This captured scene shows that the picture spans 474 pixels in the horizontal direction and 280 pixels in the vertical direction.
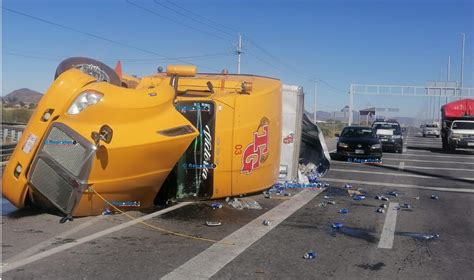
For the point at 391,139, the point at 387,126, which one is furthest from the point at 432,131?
the point at 391,139

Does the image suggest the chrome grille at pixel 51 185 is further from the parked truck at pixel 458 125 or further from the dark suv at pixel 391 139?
the parked truck at pixel 458 125

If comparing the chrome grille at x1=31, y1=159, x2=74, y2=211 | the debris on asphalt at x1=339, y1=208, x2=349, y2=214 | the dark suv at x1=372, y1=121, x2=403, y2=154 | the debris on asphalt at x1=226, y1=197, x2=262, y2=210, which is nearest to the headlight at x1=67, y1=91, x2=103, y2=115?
the chrome grille at x1=31, y1=159, x2=74, y2=211

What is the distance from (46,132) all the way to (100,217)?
1434mm

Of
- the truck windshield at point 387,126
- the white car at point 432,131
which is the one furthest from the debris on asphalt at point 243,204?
the white car at point 432,131

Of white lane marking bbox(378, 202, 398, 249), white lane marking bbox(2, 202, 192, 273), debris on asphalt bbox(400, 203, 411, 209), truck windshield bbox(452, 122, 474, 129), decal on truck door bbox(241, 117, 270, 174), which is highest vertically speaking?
truck windshield bbox(452, 122, 474, 129)

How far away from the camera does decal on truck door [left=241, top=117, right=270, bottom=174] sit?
900cm

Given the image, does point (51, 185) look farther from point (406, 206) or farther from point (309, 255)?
point (406, 206)

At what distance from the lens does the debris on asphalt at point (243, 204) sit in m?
9.01

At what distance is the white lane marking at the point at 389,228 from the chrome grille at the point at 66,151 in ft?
13.3

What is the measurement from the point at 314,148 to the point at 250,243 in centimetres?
836

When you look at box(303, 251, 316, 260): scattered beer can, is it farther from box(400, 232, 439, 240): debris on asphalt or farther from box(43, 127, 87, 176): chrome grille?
box(43, 127, 87, 176): chrome grille

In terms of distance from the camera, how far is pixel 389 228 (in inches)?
309

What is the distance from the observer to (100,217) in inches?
296

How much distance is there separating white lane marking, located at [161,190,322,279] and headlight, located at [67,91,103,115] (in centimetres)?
256
